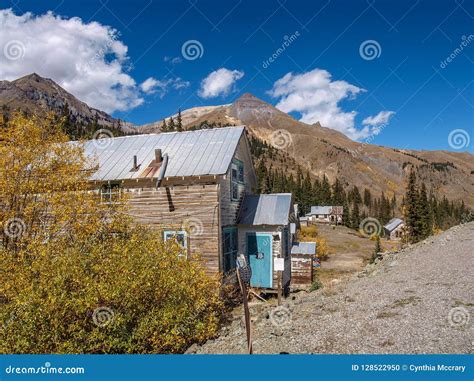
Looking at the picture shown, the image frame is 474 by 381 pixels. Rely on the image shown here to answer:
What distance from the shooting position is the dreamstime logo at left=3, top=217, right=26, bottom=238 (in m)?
12.9

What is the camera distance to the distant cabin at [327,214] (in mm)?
106988

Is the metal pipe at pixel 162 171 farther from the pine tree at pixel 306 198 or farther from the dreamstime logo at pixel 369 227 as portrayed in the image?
the pine tree at pixel 306 198

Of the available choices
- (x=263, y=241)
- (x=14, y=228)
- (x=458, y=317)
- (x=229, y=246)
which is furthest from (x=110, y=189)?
(x=458, y=317)

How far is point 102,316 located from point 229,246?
9.31 meters

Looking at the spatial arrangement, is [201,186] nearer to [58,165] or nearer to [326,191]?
[58,165]

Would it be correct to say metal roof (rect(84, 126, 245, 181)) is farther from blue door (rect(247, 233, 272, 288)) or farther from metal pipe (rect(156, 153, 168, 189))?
blue door (rect(247, 233, 272, 288))

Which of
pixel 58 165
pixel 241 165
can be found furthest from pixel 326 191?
pixel 58 165

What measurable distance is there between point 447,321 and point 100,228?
1167cm

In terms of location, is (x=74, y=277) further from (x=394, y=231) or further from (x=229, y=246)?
(x=394, y=231)

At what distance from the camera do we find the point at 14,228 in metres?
13.1

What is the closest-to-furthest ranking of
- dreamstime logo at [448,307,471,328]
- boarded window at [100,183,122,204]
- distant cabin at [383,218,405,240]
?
dreamstime logo at [448,307,471,328] → boarded window at [100,183,122,204] → distant cabin at [383,218,405,240]

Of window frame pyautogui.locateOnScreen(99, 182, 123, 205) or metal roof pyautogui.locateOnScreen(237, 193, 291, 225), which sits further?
metal roof pyautogui.locateOnScreen(237, 193, 291, 225)

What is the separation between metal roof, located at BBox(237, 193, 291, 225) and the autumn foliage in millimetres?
7025

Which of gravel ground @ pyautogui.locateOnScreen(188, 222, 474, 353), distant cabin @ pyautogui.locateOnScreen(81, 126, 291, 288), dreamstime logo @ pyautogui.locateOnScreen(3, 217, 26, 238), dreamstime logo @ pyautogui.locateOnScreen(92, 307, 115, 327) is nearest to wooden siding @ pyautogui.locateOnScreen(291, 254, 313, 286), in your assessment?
distant cabin @ pyautogui.locateOnScreen(81, 126, 291, 288)
